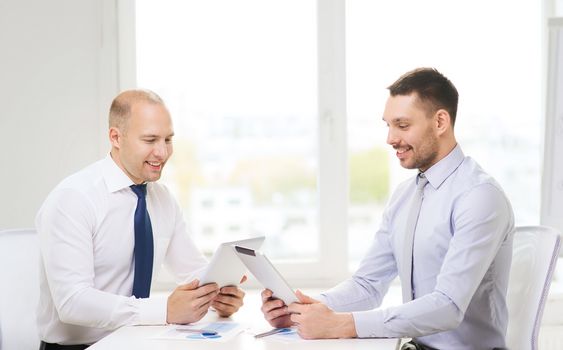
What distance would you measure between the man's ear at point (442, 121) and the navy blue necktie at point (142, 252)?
1.04m

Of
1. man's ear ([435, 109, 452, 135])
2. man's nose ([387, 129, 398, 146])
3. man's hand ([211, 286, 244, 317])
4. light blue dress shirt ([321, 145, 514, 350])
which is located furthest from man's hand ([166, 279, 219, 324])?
man's ear ([435, 109, 452, 135])

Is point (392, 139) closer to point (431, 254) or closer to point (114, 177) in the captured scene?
point (431, 254)

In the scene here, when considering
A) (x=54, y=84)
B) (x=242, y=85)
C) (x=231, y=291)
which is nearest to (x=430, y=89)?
(x=231, y=291)

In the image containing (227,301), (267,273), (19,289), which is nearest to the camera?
(267,273)

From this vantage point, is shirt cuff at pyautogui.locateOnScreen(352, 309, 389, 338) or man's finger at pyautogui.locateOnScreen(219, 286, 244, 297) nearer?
shirt cuff at pyautogui.locateOnScreen(352, 309, 389, 338)

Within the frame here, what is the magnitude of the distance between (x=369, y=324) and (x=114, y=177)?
3.48ft

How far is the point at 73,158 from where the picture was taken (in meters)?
3.84

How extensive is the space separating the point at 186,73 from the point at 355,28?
0.88 meters

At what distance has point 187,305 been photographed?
7.67 feet

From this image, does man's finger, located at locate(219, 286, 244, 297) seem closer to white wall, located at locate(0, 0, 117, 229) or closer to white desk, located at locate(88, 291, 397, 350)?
white desk, located at locate(88, 291, 397, 350)

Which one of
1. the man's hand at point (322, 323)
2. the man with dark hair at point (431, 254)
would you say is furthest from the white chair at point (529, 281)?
the man's hand at point (322, 323)

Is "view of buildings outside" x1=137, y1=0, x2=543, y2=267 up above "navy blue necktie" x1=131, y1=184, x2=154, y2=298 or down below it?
above

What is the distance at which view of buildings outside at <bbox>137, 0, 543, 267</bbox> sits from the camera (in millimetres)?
3891

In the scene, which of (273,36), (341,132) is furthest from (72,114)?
(341,132)
